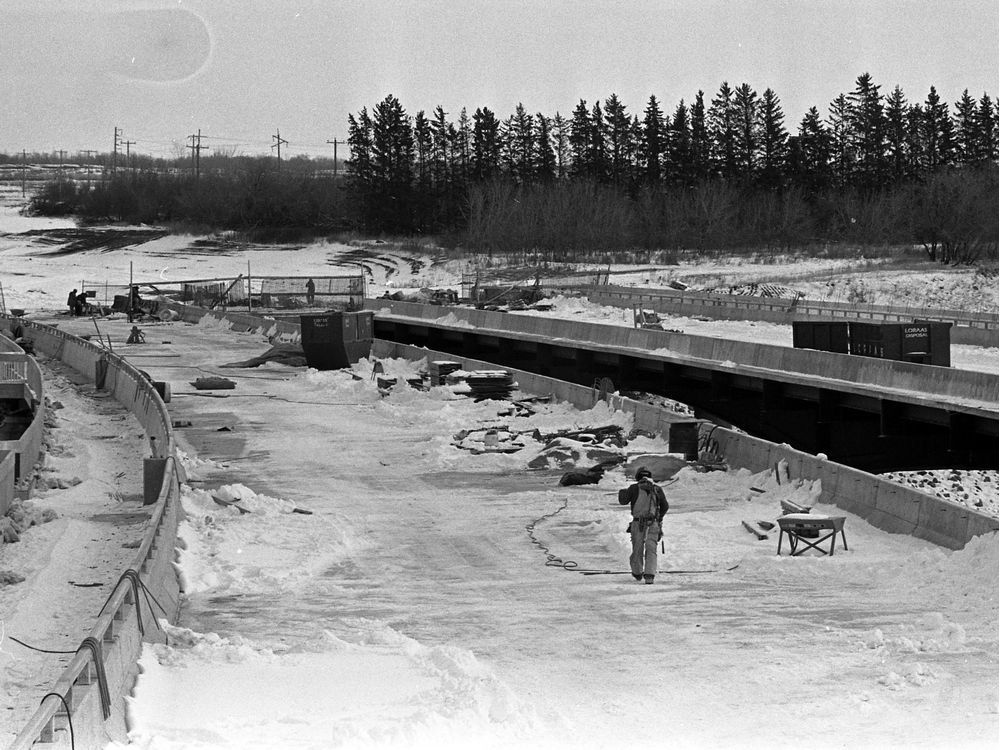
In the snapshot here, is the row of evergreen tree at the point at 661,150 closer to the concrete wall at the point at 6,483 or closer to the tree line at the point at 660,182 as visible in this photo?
the tree line at the point at 660,182

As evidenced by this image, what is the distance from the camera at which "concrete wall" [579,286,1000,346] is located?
4962 centimetres

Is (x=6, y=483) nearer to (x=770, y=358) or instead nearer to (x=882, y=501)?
(x=882, y=501)

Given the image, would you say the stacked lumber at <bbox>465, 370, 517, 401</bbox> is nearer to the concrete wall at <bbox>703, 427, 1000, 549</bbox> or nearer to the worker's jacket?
the concrete wall at <bbox>703, 427, 1000, 549</bbox>

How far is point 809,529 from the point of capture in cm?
1683

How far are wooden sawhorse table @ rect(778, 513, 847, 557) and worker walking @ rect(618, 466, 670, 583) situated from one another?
6.71 ft

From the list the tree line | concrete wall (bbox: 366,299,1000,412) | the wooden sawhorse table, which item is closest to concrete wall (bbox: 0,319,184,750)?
the wooden sawhorse table

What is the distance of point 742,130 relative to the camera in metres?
136

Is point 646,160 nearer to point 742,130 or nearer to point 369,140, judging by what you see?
point 742,130

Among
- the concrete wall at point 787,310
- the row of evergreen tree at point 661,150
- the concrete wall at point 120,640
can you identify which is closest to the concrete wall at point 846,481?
the concrete wall at point 120,640

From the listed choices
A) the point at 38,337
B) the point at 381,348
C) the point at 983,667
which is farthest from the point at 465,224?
the point at 983,667

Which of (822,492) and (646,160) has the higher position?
(646,160)

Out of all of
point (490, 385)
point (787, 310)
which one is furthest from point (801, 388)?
point (787, 310)

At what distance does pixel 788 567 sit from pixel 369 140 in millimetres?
138426

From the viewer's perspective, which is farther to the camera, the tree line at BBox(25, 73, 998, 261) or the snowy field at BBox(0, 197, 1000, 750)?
the tree line at BBox(25, 73, 998, 261)
